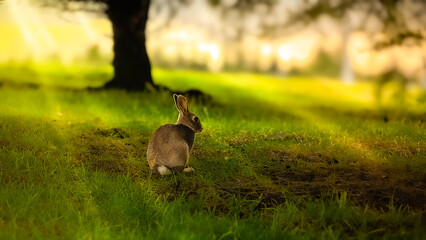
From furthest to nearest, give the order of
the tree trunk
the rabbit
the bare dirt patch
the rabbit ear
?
1. the tree trunk
2. the rabbit ear
3. the rabbit
4. the bare dirt patch

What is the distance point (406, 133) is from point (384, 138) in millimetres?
1034

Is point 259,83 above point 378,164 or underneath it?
underneath

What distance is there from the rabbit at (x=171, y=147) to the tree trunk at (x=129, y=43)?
34.1 ft

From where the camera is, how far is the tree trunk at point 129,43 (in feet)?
55.5

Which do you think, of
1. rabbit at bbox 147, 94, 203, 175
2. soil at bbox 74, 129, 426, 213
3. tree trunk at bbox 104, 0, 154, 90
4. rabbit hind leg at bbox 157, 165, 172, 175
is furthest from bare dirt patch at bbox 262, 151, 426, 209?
tree trunk at bbox 104, 0, 154, 90

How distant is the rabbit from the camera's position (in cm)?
651

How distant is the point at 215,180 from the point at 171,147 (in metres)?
0.74

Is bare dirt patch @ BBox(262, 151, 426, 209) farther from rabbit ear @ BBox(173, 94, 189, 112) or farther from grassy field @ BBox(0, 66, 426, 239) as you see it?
rabbit ear @ BBox(173, 94, 189, 112)

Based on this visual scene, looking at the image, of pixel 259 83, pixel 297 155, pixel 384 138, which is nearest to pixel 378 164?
pixel 297 155

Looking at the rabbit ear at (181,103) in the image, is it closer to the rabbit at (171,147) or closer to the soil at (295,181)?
the rabbit at (171,147)

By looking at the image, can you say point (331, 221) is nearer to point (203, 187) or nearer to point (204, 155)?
point (203, 187)

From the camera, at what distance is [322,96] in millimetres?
19906

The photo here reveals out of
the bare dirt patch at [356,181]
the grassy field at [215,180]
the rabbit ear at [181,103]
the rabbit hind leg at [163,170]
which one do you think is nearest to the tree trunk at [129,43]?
the grassy field at [215,180]

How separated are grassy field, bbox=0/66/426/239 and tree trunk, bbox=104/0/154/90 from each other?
15.8 feet
